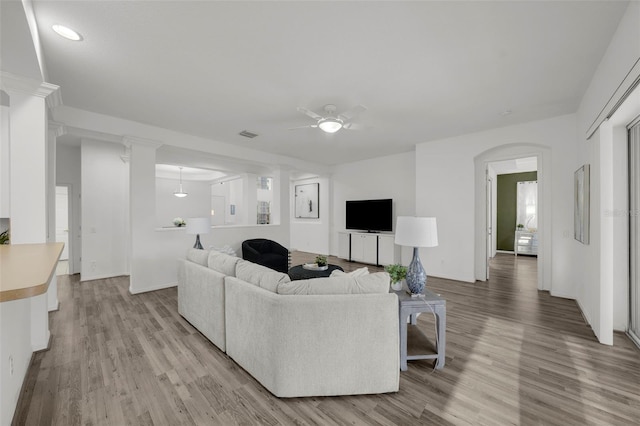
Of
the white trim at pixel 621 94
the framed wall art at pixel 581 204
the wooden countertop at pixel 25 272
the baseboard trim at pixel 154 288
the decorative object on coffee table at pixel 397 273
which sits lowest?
the baseboard trim at pixel 154 288

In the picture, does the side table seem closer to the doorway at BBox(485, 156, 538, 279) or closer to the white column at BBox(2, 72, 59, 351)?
the white column at BBox(2, 72, 59, 351)

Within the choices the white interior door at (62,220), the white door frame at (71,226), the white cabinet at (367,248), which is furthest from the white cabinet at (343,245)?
the white interior door at (62,220)

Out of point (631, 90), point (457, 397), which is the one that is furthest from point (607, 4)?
point (457, 397)

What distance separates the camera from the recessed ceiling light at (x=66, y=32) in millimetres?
2150

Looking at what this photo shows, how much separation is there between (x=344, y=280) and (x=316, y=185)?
6.83 m

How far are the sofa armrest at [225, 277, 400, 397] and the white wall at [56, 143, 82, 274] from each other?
232 inches

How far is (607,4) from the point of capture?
1.90 m

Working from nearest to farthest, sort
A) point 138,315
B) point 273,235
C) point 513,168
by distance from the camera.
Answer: point 138,315, point 273,235, point 513,168

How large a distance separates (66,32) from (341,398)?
11.7ft

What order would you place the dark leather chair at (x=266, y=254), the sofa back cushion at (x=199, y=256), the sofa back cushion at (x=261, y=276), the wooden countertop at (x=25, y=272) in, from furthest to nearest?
1. the dark leather chair at (x=266, y=254)
2. the sofa back cushion at (x=199, y=256)
3. the sofa back cushion at (x=261, y=276)
4. the wooden countertop at (x=25, y=272)

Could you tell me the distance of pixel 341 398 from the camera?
192 cm

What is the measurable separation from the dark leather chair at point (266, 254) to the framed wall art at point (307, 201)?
3.11 metres

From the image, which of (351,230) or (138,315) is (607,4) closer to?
(138,315)

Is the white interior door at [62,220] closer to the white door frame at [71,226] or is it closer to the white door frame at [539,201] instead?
the white door frame at [71,226]
